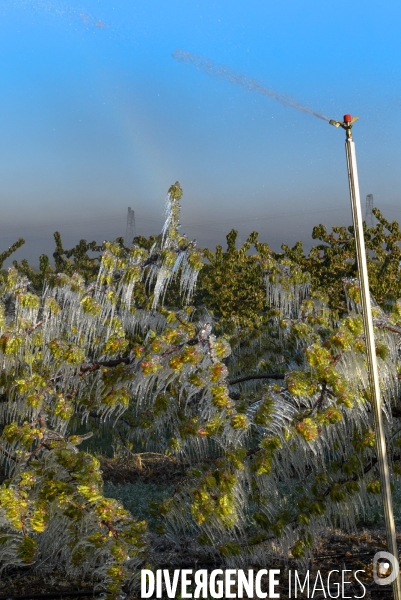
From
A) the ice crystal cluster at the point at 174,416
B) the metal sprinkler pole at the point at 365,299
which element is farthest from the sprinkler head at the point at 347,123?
the ice crystal cluster at the point at 174,416

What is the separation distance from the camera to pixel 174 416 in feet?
18.5

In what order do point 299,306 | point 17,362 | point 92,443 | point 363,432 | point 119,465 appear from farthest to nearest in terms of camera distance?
1. point 92,443
2. point 119,465
3. point 299,306
4. point 17,362
5. point 363,432

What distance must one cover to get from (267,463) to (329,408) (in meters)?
0.53

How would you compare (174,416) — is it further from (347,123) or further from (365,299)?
(347,123)

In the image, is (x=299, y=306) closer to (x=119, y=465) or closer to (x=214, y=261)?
(x=119, y=465)

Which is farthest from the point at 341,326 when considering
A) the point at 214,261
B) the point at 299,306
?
the point at 214,261

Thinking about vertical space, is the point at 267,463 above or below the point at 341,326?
below

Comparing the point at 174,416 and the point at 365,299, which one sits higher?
the point at 365,299

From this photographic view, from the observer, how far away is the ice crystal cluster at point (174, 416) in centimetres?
436

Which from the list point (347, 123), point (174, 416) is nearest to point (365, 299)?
point (347, 123)

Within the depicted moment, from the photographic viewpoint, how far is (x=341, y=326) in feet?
13.8

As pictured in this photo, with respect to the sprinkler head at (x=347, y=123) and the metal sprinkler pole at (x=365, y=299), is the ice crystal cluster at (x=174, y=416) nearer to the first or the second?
the metal sprinkler pole at (x=365, y=299)

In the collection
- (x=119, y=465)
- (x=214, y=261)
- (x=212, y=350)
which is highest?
(x=214, y=261)

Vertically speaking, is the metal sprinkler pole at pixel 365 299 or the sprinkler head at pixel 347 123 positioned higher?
the sprinkler head at pixel 347 123
